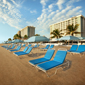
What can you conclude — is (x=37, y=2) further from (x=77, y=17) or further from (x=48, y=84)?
(x=77, y=17)

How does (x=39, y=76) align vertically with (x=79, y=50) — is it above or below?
below

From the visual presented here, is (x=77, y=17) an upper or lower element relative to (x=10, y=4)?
upper

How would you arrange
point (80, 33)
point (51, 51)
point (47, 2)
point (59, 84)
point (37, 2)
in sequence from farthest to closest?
1. point (80, 33)
2. point (47, 2)
3. point (37, 2)
4. point (51, 51)
5. point (59, 84)

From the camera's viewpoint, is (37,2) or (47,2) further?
(47,2)

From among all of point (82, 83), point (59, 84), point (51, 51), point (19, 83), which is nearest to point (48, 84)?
point (59, 84)

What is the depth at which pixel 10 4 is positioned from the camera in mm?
12547

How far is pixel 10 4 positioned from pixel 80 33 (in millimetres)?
48401

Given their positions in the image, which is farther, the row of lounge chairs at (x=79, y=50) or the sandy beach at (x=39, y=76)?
the row of lounge chairs at (x=79, y=50)

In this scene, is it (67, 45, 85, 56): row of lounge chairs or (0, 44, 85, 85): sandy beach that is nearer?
(0, 44, 85, 85): sandy beach

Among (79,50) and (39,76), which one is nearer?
(39,76)

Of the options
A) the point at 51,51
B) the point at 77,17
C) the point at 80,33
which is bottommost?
the point at 51,51

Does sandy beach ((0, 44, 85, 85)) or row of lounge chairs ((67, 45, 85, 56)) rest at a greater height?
row of lounge chairs ((67, 45, 85, 56))

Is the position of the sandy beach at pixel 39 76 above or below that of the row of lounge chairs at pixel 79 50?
below

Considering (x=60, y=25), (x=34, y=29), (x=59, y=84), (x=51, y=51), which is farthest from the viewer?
(x=34, y=29)
